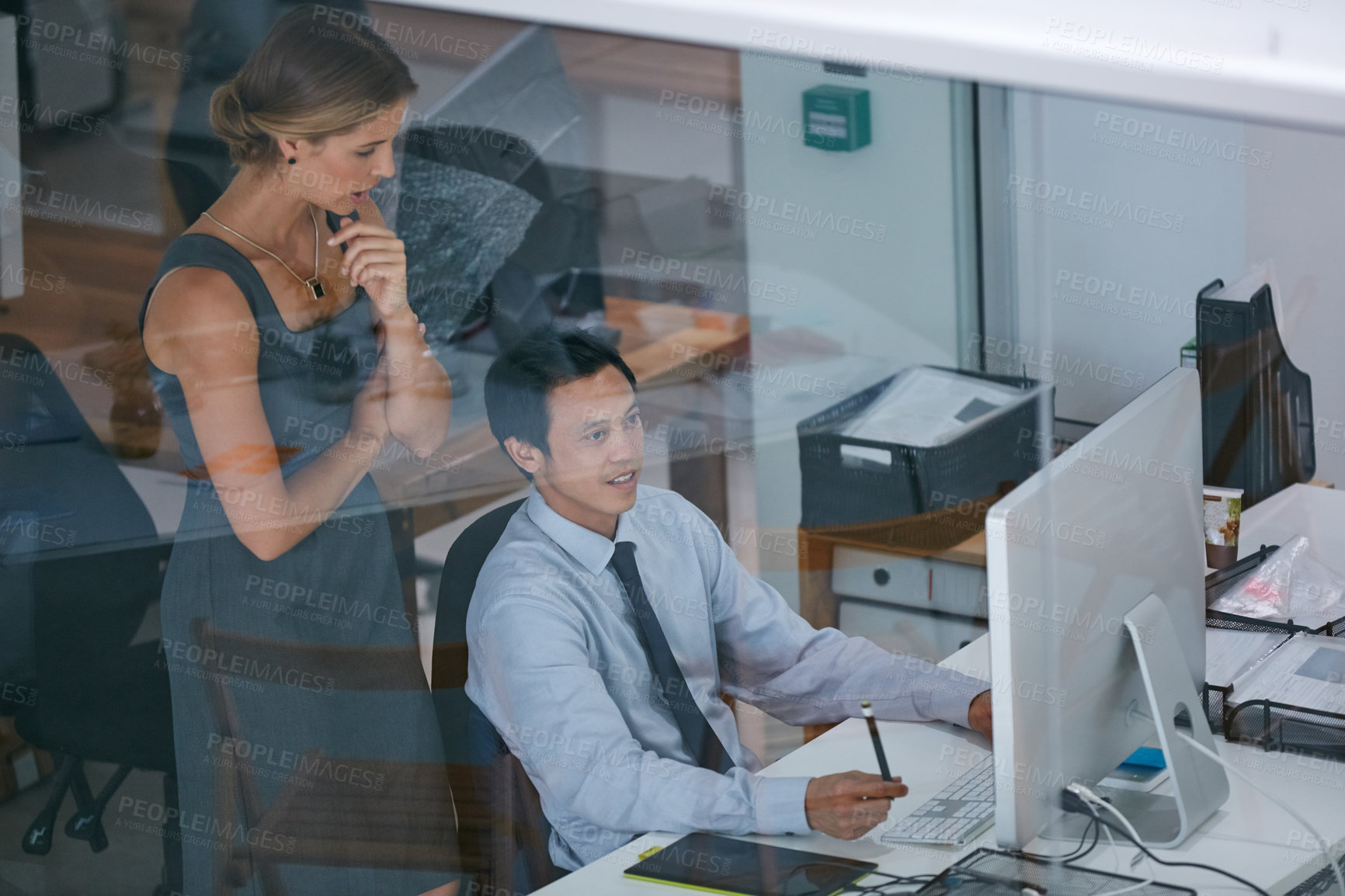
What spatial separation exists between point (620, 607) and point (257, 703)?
0.53 m

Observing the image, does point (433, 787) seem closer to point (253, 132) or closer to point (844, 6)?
point (253, 132)

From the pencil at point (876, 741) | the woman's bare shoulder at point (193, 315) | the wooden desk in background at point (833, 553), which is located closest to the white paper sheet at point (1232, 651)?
the pencil at point (876, 741)

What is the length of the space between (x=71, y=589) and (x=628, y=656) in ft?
2.82

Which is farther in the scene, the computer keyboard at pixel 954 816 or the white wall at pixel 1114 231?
the white wall at pixel 1114 231

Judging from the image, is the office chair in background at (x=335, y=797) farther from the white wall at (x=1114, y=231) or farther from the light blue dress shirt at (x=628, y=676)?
the white wall at (x=1114, y=231)

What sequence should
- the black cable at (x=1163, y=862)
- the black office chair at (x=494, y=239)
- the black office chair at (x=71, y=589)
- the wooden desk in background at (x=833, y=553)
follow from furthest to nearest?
the wooden desk in background at (x=833, y=553), the black office chair at (x=494, y=239), the black office chair at (x=71, y=589), the black cable at (x=1163, y=862)

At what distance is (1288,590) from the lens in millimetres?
1740

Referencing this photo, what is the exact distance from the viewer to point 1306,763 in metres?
1.44

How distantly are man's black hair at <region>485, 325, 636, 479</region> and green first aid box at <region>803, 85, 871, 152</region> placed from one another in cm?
83

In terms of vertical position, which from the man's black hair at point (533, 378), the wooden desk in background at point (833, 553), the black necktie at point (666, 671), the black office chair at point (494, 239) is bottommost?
the wooden desk in background at point (833, 553)

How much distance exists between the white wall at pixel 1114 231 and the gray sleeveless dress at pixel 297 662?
4.62 ft

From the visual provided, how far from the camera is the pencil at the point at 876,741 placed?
1.49 meters

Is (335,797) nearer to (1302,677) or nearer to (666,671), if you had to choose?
(666,671)

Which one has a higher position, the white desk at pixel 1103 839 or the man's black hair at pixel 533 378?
the man's black hair at pixel 533 378
